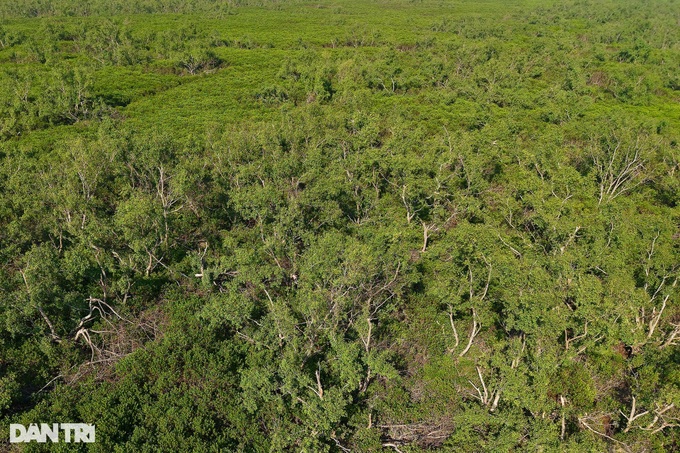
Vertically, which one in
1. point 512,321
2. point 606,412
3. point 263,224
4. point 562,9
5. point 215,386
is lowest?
point 606,412

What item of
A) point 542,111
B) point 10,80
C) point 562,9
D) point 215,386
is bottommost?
point 215,386

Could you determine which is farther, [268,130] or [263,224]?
[268,130]

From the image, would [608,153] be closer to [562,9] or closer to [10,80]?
[10,80]

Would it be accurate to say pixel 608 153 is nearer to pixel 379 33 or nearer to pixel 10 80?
pixel 10 80

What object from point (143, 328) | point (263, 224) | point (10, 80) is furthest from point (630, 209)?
point (10, 80)

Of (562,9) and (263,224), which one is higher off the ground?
(562,9)

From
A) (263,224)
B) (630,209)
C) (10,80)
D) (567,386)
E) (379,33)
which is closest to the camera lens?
(567,386)

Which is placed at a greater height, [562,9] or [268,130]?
[562,9]

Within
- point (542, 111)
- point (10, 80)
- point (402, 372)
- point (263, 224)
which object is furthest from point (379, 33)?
point (402, 372)

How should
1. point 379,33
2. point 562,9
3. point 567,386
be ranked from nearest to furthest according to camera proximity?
point 567,386 → point 379,33 → point 562,9
